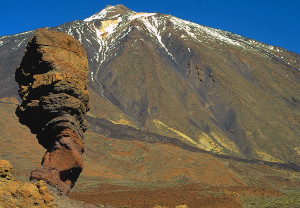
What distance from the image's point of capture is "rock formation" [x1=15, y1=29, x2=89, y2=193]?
1439 centimetres

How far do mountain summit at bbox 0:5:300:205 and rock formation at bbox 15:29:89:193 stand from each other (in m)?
28.5

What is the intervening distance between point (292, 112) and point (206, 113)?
78.6ft

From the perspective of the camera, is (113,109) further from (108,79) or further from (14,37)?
(14,37)

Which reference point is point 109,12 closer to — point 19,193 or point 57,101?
point 57,101

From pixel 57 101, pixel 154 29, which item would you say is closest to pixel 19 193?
pixel 57 101

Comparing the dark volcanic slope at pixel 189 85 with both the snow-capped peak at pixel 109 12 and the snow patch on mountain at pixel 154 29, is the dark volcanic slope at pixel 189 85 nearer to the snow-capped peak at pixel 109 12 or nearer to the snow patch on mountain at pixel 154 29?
the snow patch on mountain at pixel 154 29

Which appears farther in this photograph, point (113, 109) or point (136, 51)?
point (136, 51)

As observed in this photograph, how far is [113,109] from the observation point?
279ft

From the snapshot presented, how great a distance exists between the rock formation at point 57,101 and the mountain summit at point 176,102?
28.5 m

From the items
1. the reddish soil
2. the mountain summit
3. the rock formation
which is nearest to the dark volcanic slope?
the mountain summit

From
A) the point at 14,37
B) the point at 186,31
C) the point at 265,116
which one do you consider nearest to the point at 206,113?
the point at 265,116

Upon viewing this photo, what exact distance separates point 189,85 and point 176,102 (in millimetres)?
13301

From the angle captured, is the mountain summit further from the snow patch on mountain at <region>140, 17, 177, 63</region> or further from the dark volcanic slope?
the snow patch on mountain at <region>140, 17, 177, 63</region>

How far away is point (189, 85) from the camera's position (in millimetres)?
105812
